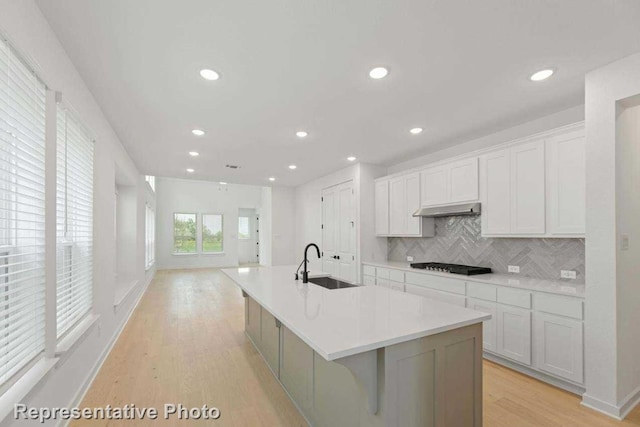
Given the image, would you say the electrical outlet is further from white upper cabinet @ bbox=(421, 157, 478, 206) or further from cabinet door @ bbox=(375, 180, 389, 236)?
cabinet door @ bbox=(375, 180, 389, 236)

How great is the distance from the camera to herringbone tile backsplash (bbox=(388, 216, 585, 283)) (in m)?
2.97

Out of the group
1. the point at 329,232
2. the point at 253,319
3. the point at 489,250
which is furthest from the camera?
the point at 329,232

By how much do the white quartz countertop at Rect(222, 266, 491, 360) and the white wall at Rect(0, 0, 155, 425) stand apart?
4.48 ft

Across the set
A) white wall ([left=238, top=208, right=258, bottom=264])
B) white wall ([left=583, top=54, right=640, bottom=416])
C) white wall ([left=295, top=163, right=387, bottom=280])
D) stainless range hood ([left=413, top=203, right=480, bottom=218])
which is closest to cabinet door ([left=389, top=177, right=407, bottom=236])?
stainless range hood ([left=413, top=203, right=480, bottom=218])

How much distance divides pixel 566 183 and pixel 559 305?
109 centimetres

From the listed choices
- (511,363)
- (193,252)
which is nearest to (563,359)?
(511,363)

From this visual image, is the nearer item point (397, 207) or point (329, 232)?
point (397, 207)

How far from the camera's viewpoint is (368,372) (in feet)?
4.66

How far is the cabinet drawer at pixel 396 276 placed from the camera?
4.22 metres

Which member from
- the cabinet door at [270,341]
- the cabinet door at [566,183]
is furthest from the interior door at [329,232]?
the cabinet door at [566,183]

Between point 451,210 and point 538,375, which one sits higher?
point 451,210

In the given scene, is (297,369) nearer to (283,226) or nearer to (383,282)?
(383,282)

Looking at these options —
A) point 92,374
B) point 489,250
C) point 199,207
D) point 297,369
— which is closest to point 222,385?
point 297,369

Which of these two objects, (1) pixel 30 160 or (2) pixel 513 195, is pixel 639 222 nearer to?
(2) pixel 513 195
